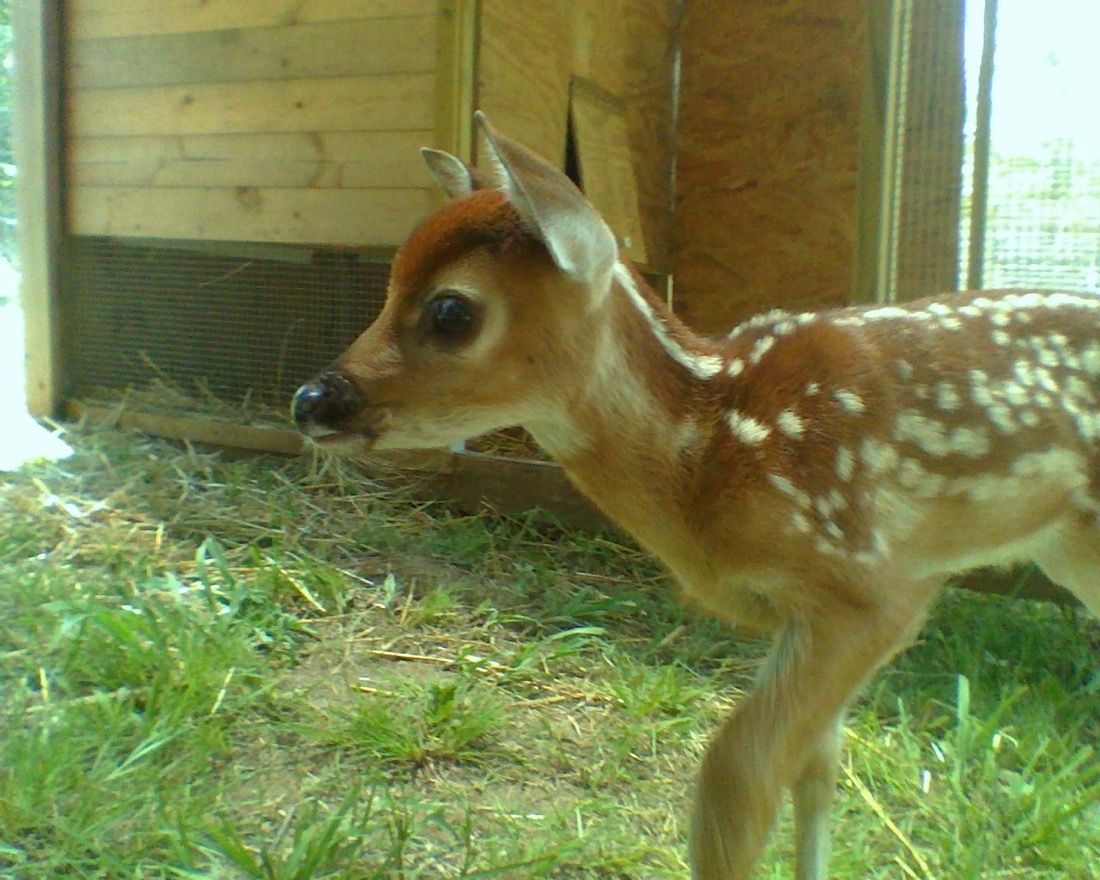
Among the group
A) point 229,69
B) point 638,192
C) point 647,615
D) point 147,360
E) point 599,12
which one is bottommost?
point 647,615

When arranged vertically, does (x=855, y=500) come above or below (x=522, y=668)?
above

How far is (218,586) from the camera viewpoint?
11.3ft

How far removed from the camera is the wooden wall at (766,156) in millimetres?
5250

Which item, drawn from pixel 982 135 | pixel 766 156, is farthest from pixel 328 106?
pixel 982 135

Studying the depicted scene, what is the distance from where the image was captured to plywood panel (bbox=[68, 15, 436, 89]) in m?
4.44

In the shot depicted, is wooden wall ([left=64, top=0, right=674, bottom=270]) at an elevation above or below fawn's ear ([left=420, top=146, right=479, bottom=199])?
above

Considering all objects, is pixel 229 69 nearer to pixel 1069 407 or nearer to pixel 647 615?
pixel 647 615

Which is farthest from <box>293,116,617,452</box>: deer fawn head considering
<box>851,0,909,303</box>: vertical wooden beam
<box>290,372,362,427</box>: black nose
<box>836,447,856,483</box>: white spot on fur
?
<box>851,0,909,303</box>: vertical wooden beam

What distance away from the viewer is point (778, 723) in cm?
192

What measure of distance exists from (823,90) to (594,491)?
12.6ft

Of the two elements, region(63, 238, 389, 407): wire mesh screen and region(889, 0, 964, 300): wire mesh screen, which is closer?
region(889, 0, 964, 300): wire mesh screen

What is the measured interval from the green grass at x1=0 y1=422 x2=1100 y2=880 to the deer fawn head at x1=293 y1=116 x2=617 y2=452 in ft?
2.70

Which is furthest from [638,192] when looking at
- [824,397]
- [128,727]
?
[128,727]

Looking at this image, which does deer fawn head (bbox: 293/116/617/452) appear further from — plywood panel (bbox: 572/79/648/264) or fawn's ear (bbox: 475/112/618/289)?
plywood panel (bbox: 572/79/648/264)
